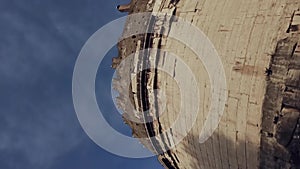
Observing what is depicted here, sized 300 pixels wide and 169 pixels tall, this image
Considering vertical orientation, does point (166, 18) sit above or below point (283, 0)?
above

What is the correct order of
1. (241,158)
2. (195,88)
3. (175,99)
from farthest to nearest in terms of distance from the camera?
(175,99), (195,88), (241,158)

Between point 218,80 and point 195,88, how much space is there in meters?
1.37

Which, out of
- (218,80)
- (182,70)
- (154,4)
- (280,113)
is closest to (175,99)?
(182,70)

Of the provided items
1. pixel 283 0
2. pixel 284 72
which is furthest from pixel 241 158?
pixel 283 0

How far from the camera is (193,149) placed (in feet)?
46.8

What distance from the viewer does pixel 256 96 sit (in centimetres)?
1016

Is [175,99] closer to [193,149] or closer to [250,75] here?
[193,149]

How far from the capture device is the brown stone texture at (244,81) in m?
9.52

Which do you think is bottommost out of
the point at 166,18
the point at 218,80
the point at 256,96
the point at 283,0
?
the point at 256,96

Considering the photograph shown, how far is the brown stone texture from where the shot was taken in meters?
9.52

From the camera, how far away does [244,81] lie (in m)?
10.5

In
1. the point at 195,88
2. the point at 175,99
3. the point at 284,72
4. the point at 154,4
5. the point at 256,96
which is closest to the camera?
the point at 284,72

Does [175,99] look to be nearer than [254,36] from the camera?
No

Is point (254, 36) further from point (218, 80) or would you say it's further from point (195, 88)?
point (195, 88)
